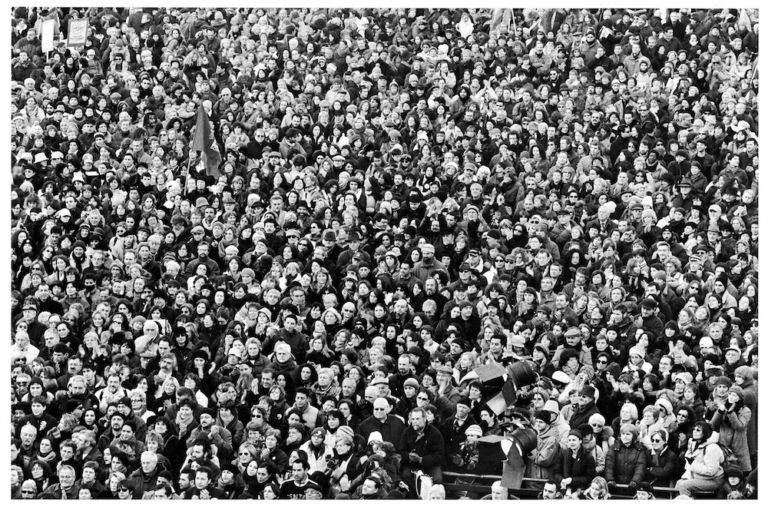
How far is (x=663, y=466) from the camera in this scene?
55.7 ft

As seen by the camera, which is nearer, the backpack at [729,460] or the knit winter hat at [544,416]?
the backpack at [729,460]

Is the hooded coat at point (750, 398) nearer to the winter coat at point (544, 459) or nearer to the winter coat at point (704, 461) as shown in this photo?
the winter coat at point (704, 461)

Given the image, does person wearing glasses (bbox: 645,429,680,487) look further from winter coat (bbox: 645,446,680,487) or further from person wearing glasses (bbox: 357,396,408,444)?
person wearing glasses (bbox: 357,396,408,444)

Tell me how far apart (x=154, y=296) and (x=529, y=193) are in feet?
17.4

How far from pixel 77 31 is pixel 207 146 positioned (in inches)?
192

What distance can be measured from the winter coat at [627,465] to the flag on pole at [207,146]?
8314mm

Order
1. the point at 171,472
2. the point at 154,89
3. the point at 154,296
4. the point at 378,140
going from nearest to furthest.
Answer: the point at 171,472 < the point at 154,296 < the point at 378,140 < the point at 154,89

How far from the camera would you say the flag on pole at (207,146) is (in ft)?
75.8

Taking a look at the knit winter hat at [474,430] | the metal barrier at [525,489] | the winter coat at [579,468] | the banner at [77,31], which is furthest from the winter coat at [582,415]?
the banner at [77,31]

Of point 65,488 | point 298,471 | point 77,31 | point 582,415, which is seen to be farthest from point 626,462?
point 77,31

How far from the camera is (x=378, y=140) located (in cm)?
2334

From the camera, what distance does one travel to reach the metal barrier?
1694cm

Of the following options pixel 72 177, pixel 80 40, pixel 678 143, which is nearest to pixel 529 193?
pixel 678 143
